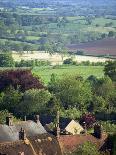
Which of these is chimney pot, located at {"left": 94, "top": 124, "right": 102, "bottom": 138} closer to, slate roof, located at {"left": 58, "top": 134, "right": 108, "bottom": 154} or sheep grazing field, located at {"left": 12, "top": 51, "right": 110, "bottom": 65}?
slate roof, located at {"left": 58, "top": 134, "right": 108, "bottom": 154}

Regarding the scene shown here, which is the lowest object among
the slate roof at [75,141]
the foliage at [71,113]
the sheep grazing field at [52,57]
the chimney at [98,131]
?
the sheep grazing field at [52,57]

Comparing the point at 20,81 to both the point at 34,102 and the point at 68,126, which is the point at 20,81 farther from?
the point at 68,126

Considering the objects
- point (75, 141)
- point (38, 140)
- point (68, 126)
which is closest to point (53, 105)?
point (68, 126)

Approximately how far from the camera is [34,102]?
7238 centimetres

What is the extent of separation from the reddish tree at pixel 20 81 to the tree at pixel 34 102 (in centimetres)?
879

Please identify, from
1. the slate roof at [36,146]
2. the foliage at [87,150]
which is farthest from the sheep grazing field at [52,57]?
the foliage at [87,150]

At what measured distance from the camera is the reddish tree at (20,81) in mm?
83619

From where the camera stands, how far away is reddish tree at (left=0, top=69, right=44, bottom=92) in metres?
83.6

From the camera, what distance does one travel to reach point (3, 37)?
630 feet

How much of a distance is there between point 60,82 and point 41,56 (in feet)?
225

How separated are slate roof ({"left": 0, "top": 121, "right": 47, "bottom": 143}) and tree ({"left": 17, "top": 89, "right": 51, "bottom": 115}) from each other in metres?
17.7

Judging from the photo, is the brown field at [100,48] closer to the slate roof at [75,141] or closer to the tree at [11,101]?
the tree at [11,101]

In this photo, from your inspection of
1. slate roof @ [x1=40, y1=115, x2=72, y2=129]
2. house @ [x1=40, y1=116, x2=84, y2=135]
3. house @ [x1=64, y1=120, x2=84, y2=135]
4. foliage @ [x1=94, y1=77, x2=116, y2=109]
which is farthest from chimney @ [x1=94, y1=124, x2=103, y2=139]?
foliage @ [x1=94, y1=77, x2=116, y2=109]

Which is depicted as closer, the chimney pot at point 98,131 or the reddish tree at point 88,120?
the chimney pot at point 98,131
